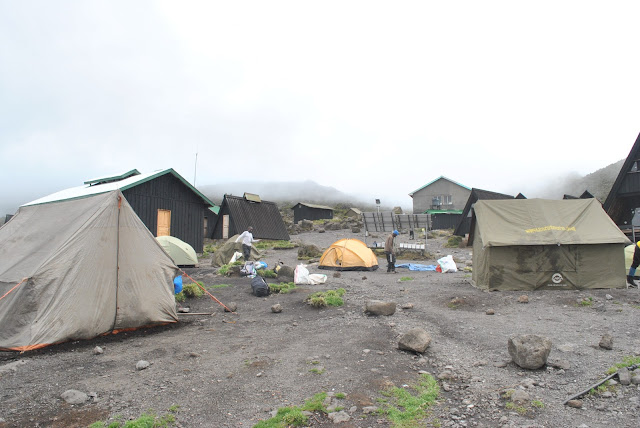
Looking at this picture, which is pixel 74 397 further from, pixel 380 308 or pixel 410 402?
pixel 380 308

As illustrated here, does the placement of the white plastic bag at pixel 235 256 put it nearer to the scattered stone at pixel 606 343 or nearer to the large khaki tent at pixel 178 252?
the large khaki tent at pixel 178 252

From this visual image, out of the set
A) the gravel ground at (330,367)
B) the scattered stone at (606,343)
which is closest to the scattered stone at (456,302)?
the gravel ground at (330,367)

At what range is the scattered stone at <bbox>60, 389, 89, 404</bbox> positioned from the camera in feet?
15.4

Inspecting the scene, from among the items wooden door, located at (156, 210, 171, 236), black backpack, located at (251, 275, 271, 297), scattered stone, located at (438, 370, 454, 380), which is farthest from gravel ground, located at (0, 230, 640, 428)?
wooden door, located at (156, 210, 171, 236)

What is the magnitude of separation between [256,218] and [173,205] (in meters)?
13.4

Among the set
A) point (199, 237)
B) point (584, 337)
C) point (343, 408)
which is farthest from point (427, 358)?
point (199, 237)

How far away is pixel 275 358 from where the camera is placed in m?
6.23

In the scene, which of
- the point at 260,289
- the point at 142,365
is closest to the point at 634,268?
the point at 260,289

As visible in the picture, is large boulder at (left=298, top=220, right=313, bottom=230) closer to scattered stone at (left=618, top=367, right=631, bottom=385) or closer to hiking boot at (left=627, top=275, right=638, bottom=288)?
hiking boot at (left=627, top=275, right=638, bottom=288)

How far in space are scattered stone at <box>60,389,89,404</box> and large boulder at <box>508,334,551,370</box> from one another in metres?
5.60

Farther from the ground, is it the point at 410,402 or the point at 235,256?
the point at 235,256

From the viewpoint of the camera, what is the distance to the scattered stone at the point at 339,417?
423 cm

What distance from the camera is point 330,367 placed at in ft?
18.9

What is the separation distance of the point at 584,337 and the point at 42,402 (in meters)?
8.20
